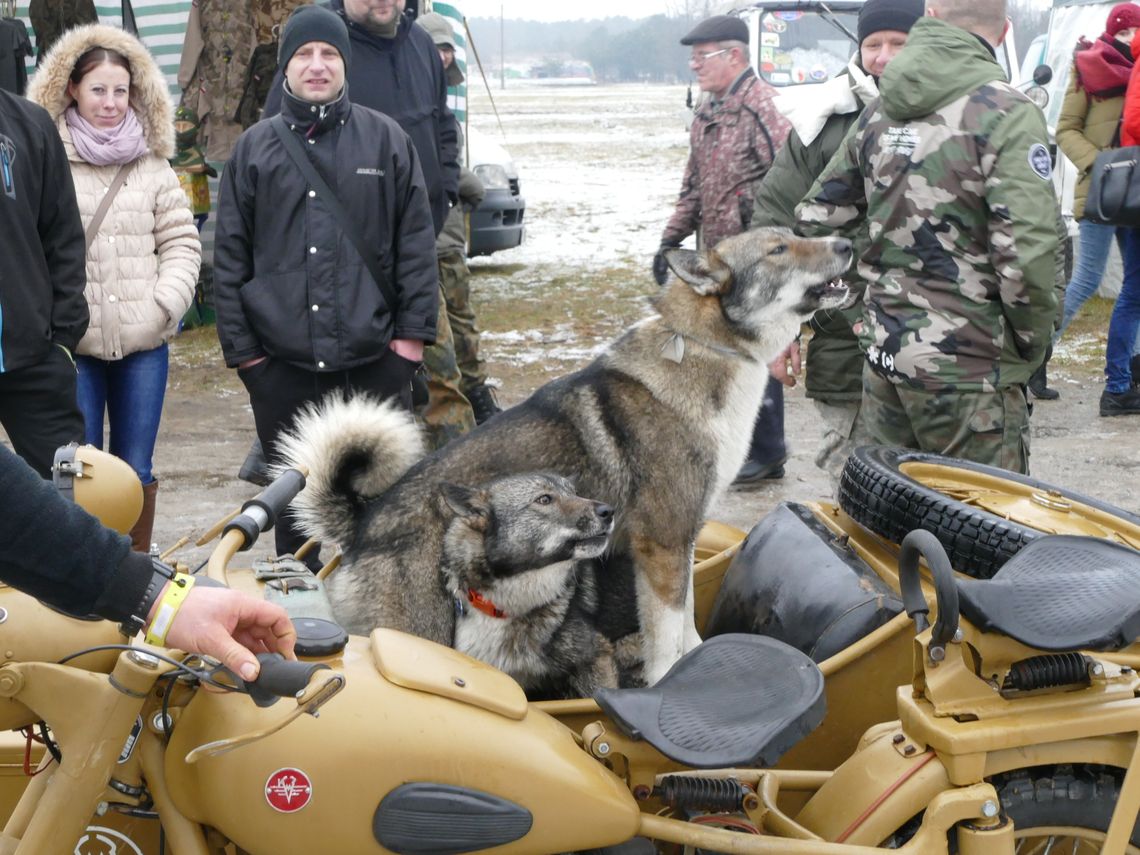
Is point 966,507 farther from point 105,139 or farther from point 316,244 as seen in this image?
point 105,139

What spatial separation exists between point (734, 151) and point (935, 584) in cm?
441

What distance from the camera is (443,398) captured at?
6.29 m

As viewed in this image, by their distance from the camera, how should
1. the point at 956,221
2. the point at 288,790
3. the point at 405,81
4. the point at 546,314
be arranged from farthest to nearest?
the point at 546,314 → the point at 405,81 → the point at 956,221 → the point at 288,790

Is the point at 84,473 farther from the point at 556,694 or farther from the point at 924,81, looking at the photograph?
the point at 924,81

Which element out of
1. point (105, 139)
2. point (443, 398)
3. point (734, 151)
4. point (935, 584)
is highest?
point (105, 139)

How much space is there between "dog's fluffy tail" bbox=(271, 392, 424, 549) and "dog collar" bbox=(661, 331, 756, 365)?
794mm

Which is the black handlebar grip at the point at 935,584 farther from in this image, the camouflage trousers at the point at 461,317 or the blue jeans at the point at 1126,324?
the blue jeans at the point at 1126,324

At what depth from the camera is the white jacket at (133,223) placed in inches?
182

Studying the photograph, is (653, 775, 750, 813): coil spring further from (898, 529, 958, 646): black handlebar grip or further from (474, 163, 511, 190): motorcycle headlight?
(474, 163, 511, 190): motorcycle headlight

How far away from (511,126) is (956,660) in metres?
31.9

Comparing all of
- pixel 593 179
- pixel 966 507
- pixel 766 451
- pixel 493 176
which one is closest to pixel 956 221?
pixel 966 507

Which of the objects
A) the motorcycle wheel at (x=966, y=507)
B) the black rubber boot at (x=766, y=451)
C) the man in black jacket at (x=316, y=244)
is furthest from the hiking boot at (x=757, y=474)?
the motorcycle wheel at (x=966, y=507)

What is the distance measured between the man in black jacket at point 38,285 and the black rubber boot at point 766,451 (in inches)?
128

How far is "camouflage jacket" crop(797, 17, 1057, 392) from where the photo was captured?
3.66 metres
